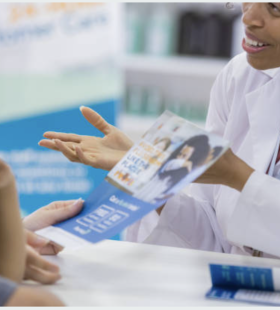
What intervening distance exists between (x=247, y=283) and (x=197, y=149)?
0.25 meters

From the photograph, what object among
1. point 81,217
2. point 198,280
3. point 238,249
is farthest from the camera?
point 238,249

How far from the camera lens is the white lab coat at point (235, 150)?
59.7 inches

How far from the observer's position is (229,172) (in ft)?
4.05

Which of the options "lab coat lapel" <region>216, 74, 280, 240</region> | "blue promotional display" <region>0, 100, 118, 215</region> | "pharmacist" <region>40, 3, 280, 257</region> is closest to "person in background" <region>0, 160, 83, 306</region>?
"pharmacist" <region>40, 3, 280, 257</region>

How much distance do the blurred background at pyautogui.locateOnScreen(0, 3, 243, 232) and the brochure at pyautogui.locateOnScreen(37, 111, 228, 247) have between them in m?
2.20

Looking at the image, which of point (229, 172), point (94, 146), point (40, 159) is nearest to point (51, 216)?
point (94, 146)

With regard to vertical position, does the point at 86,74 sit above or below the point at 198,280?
below

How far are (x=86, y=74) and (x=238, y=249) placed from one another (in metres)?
2.11

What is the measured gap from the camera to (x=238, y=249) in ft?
4.90

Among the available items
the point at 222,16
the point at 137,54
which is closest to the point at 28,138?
the point at 137,54

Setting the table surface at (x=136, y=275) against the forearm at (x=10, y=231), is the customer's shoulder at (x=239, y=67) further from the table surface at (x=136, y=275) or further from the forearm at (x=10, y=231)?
the forearm at (x=10, y=231)

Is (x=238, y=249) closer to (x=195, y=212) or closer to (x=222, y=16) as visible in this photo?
(x=195, y=212)

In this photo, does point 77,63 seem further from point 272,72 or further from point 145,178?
point 145,178

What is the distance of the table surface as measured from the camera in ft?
3.10
